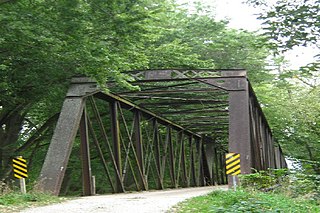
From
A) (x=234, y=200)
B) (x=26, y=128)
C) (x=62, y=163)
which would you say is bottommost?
(x=234, y=200)

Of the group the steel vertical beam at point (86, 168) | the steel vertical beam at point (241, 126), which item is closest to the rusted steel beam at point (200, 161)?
the steel vertical beam at point (241, 126)

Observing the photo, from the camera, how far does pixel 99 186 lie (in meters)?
26.7

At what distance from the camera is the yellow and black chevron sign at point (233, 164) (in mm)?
14016

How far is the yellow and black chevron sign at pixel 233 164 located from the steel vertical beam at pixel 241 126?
70 centimetres

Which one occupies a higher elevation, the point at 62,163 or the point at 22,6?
the point at 22,6

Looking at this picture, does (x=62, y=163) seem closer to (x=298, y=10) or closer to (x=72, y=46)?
(x=72, y=46)

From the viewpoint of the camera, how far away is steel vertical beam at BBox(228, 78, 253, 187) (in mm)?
15133

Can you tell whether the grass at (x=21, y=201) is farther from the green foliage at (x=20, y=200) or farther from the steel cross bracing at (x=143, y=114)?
the steel cross bracing at (x=143, y=114)

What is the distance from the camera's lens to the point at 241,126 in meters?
15.6

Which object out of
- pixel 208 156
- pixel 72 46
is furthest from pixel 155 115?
pixel 208 156

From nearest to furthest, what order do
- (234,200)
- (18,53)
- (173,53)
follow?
(234,200)
(18,53)
(173,53)

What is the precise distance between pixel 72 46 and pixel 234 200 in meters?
5.62

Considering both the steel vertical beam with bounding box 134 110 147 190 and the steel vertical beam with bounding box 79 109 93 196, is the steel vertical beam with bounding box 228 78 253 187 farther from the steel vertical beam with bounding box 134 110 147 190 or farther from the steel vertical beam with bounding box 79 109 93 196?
the steel vertical beam with bounding box 134 110 147 190

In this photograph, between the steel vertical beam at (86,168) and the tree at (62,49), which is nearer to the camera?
the tree at (62,49)
